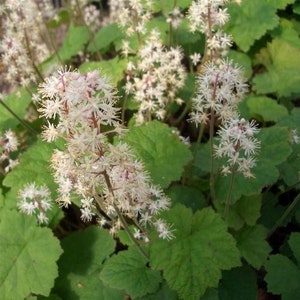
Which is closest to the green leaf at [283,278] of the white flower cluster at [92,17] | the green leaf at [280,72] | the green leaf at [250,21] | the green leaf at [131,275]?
the green leaf at [131,275]

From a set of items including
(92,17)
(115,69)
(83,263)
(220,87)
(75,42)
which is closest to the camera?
(220,87)

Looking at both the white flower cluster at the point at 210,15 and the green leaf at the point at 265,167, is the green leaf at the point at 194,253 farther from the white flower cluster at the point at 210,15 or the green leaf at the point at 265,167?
the white flower cluster at the point at 210,15

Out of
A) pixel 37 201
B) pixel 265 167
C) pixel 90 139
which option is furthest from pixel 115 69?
pixel 90 139

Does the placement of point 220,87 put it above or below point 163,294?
above

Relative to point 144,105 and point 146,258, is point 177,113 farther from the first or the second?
point 146,258

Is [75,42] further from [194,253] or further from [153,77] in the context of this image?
[194,253]
